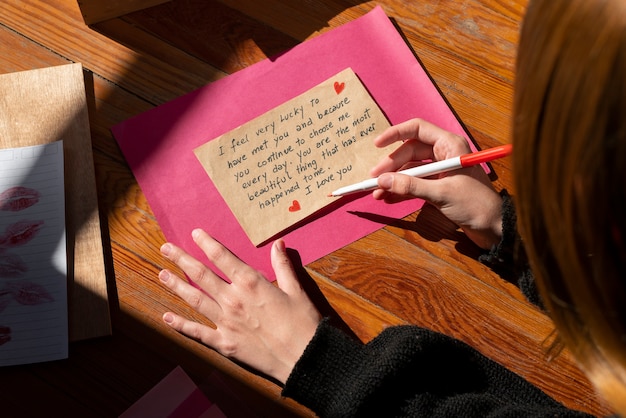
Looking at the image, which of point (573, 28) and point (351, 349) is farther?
point (351, 349)

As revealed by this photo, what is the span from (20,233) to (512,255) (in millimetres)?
656

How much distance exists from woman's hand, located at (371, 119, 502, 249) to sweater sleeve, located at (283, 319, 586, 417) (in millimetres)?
163

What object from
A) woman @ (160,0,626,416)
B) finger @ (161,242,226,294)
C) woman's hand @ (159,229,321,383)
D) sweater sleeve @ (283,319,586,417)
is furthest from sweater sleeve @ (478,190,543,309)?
finger @ (161,242,226,294)

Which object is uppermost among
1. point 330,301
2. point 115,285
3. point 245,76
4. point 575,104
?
point 245,76

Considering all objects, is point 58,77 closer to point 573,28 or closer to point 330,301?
point 330,301

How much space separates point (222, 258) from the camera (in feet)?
2.62

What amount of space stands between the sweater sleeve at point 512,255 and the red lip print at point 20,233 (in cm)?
60

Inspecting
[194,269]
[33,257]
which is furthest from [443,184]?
[33,257]

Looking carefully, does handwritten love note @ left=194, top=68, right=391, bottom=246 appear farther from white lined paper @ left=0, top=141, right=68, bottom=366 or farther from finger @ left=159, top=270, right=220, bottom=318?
white lined paper @ left=0, top=141, right=68, bottom=366

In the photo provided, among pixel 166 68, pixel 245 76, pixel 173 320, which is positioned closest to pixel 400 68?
pixel 245 76

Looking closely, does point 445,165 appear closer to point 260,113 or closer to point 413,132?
point 413,132

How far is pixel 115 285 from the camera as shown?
799 mm

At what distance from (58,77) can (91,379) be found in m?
0.42

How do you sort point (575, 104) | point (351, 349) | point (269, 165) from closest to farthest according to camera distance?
Result: point (575, 104) → point (351, 349) → point (269, 165)
